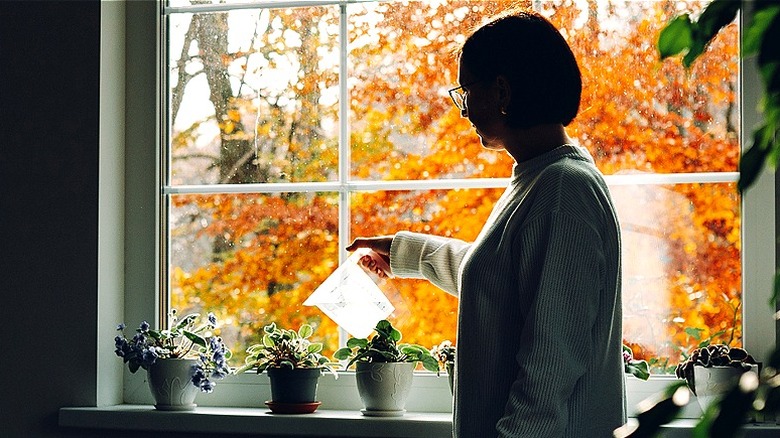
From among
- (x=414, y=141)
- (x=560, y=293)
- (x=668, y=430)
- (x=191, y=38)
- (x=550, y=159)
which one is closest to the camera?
(x=560, y=293)

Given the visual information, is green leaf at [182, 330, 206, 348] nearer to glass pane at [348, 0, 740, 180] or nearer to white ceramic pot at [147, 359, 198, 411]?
white ceramic pot at [147, 359, 198, 411]

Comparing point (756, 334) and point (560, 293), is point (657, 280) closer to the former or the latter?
point (756, 334)

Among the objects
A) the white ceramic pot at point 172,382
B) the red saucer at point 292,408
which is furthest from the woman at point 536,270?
the white ceramic pot at point 172,382

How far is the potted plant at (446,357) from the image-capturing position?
2.17m

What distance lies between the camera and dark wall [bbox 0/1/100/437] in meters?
2.41

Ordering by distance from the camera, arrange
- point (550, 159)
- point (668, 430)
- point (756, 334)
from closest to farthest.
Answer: point (550, 159)
point (668, 430)
point (756, 334)

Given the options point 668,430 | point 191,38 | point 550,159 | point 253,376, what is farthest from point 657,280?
point 191,38

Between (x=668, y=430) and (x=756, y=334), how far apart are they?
33 centimetres

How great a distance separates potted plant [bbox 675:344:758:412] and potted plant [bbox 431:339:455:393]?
50 cm

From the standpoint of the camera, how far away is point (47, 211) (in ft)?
8.02

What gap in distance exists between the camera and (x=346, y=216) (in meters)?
2.40

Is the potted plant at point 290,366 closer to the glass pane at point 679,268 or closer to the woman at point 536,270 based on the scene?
the woman at point 536,270

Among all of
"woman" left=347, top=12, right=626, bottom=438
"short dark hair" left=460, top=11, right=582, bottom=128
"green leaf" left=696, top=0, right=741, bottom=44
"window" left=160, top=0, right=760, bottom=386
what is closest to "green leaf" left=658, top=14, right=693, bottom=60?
"green leaf" left=696, top=0, right=741, bottom=44

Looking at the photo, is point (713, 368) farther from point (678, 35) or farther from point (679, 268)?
point (678, 35)
